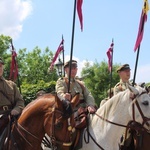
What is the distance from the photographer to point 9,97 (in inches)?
315

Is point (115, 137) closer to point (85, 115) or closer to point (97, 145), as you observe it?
point (97, 145)

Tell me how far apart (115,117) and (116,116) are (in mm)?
31

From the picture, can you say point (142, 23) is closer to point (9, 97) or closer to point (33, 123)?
point (9, 97)

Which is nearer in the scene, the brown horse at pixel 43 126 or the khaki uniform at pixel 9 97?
the brown horse at pixel 43 126

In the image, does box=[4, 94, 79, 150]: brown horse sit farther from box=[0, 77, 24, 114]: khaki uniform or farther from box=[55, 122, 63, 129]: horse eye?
box=[0, 77, 24, 114]: khaki uniform

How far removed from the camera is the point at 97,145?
7.27m

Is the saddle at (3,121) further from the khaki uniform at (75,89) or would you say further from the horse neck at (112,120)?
the horse neck at (112,120)

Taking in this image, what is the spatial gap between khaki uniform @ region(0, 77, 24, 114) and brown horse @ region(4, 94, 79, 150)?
2.62 feet

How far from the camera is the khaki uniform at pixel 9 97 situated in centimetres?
789

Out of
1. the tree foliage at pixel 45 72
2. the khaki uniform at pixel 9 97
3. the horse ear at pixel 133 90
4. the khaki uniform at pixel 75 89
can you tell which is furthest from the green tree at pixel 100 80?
the horse ear at pixel 133 90

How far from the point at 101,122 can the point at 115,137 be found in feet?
1.48

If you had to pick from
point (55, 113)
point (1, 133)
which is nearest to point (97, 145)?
point (55, 113)

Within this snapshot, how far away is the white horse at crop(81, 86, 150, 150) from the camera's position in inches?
275

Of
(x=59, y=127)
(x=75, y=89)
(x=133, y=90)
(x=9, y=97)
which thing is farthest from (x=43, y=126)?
(x=75, y=89)
